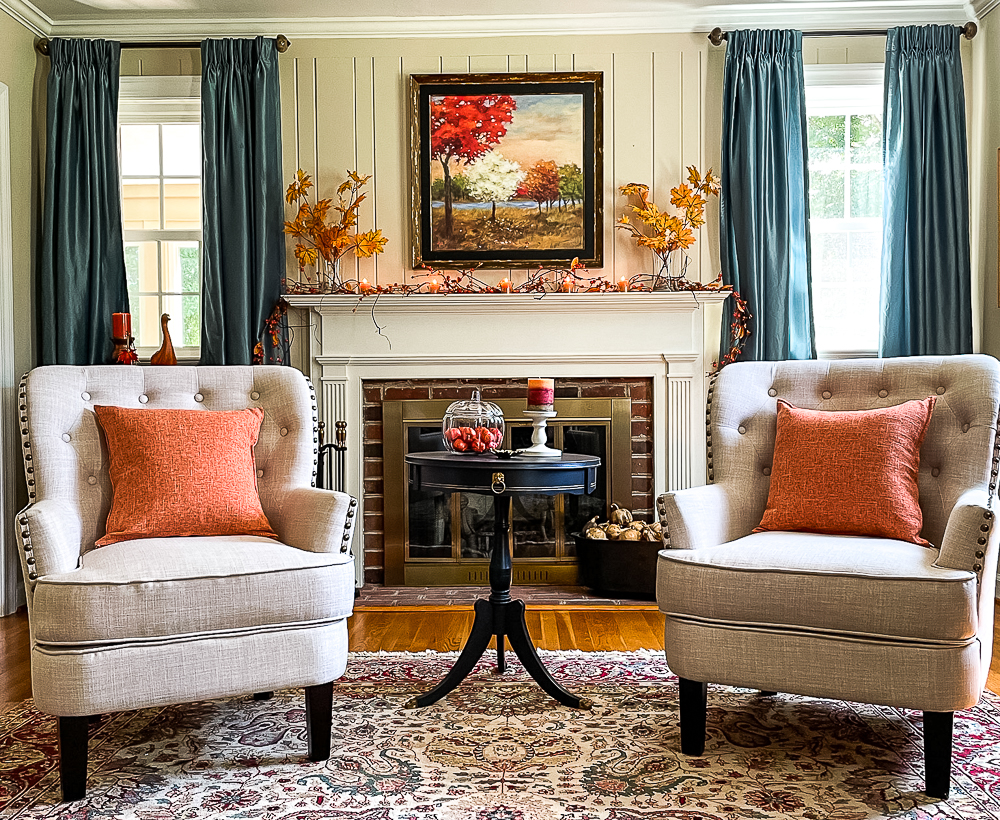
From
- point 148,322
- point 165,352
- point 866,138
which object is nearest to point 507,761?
point 165,352

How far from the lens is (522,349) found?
155 inches

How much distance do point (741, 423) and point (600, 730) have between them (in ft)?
3.18

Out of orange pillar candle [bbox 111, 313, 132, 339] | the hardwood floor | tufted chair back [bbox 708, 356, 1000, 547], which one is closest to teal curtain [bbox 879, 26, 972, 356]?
the hardwood floor

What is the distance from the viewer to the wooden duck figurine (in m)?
3.82

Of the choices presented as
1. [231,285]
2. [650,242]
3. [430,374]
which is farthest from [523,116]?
[231,285]

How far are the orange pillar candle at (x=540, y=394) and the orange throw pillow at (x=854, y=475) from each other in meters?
0.67

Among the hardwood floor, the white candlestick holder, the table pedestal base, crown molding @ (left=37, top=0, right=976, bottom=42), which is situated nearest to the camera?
the table pedestal base

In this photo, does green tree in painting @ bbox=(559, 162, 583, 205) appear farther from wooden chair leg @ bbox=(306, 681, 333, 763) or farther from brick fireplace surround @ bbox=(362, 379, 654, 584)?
wooden chair leg @ bbox=(306, 681, 333, 763)

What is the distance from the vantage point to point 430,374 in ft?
13.0

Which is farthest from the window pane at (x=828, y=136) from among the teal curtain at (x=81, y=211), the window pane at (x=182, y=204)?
the teal curtain at (x=81, y=211)

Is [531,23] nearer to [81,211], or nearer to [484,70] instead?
[484,70]

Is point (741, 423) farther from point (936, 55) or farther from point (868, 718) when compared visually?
point (936, 55)

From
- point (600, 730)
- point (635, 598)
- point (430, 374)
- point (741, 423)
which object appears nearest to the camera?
point (600, 730)

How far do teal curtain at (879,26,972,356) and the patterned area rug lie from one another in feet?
6.12
